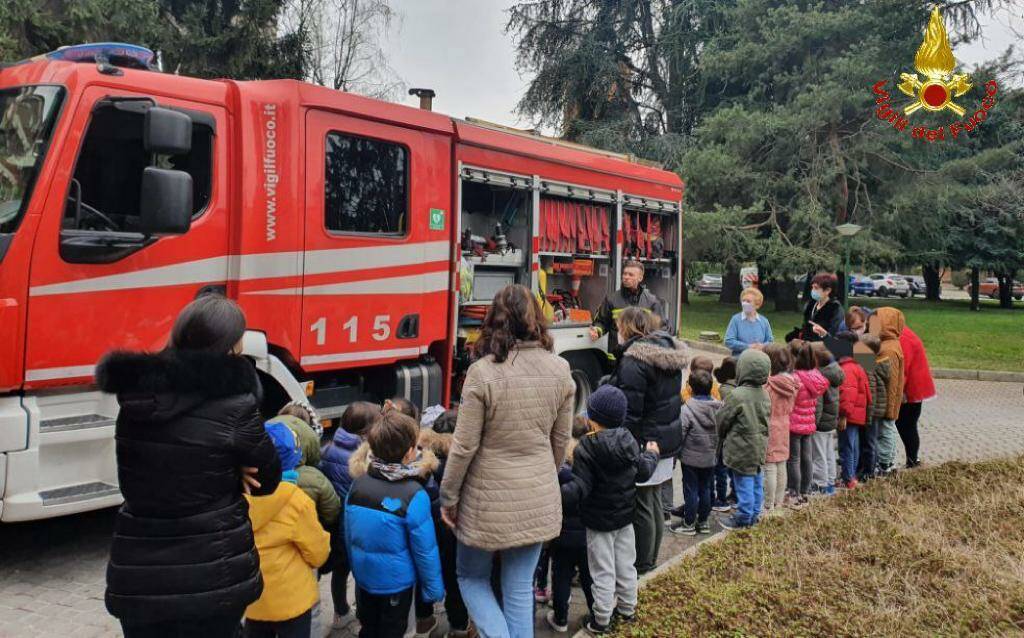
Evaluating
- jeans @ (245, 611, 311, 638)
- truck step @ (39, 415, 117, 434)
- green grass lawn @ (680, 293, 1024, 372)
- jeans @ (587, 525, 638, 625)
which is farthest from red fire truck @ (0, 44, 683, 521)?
green grass lawn @ (680, 293, 1024, 372)

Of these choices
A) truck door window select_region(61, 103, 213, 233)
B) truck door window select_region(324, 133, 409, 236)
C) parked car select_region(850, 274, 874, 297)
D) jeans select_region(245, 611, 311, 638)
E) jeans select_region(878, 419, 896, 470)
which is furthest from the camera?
parked car select_region(850, 274, 874, 297)

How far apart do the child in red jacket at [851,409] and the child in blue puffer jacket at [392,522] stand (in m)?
4.63

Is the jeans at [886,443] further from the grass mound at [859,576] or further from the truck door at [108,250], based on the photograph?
the truck door at [108,250]

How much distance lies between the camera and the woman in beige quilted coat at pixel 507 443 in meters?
3.24

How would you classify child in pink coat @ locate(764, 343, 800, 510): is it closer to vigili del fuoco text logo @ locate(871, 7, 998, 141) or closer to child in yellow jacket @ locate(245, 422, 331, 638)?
child in yellow jacket @ locate(245, 422, 331, 638)

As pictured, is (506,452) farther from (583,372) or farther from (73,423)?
(583,372)

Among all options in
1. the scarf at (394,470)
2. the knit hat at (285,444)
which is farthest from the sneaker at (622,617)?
the knit hat at (285,444)

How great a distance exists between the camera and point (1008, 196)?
1992 centimetres

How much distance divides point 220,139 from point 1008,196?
21125 mm

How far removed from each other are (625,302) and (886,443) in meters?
2.82

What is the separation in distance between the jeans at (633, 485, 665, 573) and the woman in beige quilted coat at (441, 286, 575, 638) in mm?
1376

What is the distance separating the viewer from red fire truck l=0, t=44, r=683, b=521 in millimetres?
4355

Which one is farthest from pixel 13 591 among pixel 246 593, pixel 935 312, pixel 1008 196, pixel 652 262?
pixel 935 312

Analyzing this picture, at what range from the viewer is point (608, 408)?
3.85 metres
